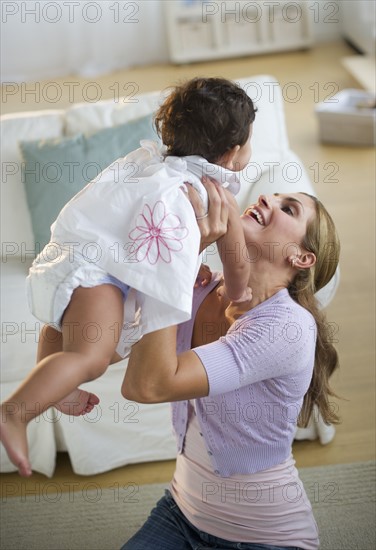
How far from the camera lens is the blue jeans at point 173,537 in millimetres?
1803

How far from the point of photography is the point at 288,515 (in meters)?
1.80

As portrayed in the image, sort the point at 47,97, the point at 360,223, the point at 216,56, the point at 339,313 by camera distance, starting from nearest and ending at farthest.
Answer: the point at 339,313
the point at 360,223
the point at 47,97
the point at 216,56

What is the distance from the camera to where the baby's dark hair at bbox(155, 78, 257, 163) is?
1.60 metres

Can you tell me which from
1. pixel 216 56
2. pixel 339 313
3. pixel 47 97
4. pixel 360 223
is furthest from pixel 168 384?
pixel 216 56

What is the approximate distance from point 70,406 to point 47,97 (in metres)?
5.15

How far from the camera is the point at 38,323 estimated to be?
269cm

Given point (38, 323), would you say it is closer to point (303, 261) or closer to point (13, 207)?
point (13, 207)

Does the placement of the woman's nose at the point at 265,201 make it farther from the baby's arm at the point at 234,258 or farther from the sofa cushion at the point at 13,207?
the sofa cushion at the point at 13,207

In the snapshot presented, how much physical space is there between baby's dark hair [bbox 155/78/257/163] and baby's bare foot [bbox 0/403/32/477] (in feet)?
1.88

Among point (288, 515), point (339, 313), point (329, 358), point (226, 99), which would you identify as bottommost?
point (339, 313)

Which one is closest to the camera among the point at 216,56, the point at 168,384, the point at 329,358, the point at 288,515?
the point at 168,384

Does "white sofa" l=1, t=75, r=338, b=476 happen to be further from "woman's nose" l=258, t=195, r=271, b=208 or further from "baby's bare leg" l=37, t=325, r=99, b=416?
"baby's bare leg" l=37, t=325, r=99, b=416

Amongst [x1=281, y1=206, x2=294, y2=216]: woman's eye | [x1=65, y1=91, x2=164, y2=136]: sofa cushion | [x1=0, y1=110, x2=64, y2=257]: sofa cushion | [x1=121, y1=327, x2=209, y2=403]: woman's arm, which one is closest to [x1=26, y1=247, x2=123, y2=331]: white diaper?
[x1=121, y1=327, x2=209, y2=403]: woman's arm

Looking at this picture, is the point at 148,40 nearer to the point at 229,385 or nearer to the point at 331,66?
the point at 331,66
